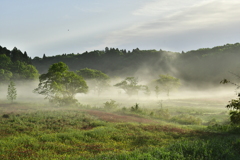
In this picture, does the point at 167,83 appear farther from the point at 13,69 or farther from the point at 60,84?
the point at 13,69

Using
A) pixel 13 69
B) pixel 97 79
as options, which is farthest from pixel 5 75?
pixel 97 79

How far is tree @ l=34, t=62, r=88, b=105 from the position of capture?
44.8 m

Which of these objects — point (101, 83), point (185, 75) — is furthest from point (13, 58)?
point (185, 75)

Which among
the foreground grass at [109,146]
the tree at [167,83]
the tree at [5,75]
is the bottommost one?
the foreground grass at [109,146]

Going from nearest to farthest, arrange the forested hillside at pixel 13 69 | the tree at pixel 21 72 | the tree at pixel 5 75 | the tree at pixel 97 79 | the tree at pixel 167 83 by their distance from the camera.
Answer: the tree at pixel 5 75, the forested hillside at pixel 13 69, the tree at pixel 21 72, the tree at pixel 167 83, the tree at pixel 97 79

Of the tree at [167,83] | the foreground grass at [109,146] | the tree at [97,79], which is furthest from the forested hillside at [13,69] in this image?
the foreground grass at [109,146]

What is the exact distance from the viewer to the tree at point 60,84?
4475 centimetres

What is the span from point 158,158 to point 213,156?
10.6ft

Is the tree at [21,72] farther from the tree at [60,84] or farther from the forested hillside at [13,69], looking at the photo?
the tree at [60,84]

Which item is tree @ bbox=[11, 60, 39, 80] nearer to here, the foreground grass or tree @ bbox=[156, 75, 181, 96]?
tree @ bbox=[156, 75, 181, 96]

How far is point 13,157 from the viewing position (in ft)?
32.3

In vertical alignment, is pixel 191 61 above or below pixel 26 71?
above

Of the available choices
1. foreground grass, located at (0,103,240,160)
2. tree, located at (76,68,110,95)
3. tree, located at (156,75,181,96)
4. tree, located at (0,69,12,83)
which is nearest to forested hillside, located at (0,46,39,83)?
tree, located at (0,69,12,83)

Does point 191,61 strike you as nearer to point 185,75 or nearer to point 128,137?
point 185,75
